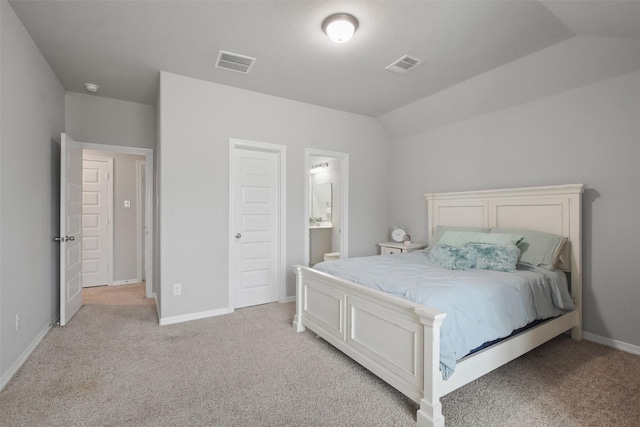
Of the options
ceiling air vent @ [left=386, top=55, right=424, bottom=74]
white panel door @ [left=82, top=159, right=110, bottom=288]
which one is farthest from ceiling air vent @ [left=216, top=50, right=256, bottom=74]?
white panel door @ [left=82, top=159, right=110, bottom=288]

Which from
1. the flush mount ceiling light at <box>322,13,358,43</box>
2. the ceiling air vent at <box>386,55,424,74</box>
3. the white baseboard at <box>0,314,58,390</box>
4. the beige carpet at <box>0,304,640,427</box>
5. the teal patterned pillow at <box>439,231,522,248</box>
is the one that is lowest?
the beige carpet at <box>0,304,640,427</box>

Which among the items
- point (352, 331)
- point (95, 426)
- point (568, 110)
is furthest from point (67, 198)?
point (568, 110)

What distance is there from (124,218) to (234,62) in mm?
3422

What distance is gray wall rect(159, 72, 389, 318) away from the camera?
10.9ft

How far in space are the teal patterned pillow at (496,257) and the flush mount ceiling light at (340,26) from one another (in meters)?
2.04

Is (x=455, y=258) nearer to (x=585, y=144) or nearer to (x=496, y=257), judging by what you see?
(x=496, y=257)

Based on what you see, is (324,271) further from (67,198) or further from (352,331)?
(67,198)

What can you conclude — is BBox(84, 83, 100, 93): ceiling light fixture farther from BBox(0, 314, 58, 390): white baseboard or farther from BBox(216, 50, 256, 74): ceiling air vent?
BBox(0, 314, 58, 390): white baseboard

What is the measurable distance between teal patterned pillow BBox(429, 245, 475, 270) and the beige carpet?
31.3 inches

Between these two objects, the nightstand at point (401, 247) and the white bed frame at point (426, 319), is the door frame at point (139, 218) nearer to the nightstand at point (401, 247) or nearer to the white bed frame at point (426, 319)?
the white bed frame at point (426, 319)

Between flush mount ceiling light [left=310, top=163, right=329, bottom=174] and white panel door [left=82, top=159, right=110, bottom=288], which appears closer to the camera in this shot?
white panel door [left=82, top=159, right=110, bottom=288]

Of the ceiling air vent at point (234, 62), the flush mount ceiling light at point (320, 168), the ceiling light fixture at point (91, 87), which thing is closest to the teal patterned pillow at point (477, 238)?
the ceiling air vent at point (234, 62)

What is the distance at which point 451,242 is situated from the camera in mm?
3330

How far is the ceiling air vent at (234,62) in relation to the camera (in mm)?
2916
